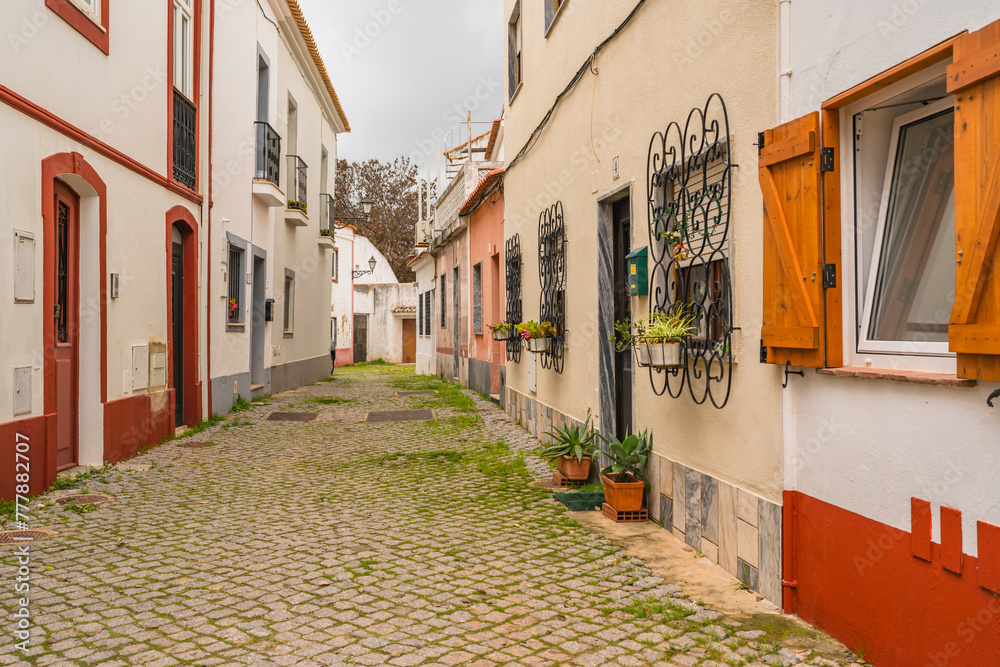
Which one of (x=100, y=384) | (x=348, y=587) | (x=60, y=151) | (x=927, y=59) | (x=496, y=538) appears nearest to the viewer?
(x=927, y=59)

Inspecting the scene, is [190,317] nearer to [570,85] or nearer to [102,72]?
[102,72]

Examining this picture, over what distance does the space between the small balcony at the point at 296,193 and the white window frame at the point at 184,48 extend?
614 centimetres

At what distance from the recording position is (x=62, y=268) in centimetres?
704

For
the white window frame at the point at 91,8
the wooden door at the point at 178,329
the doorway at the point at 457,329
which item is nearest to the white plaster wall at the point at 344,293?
the doorway at the point at 457,329

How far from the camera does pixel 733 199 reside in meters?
4.31

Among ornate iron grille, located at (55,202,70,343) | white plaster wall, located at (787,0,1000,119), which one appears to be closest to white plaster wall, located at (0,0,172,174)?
ornate iron grille, located at (55,202,70,343)

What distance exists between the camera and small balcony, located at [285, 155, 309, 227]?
54.1 feet

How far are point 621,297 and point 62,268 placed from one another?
16.5 feet

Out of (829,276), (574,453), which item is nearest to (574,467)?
(574,453)

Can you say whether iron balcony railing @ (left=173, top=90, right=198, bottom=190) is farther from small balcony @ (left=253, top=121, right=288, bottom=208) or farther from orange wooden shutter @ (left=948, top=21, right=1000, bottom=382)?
orange wooden shutter @ (left=948, top=21, right=1000, bottom=382)

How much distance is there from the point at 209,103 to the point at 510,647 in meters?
9.58

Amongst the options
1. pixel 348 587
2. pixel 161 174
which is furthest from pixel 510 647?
pixel 161 174

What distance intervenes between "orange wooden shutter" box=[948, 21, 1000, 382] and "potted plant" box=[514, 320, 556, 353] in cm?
590

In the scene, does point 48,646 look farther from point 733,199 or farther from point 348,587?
point 733,199
